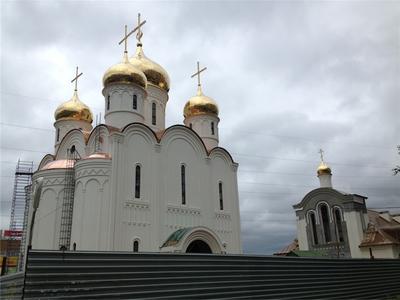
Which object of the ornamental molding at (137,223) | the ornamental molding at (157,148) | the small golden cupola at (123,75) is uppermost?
the small golden cupola at (123,75)

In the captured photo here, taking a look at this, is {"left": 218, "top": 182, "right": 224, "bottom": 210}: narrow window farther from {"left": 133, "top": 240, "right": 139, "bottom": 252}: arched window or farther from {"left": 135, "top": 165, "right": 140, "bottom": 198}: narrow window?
{"left": 133, "top": 240, "right": 139, "bottom": 252}: arched window

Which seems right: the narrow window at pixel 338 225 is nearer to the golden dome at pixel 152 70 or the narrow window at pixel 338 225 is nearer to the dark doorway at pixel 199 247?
the dark doorway at pixel 199 247

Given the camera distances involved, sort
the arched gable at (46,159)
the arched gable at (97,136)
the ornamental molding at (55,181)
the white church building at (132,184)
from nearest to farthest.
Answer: the white church building at (132,184) < the ornamental molding at (55,181) < the arched gable at (97,136) < the arched gable at (46,159)

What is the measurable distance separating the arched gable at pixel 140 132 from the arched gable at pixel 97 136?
3.26 ft

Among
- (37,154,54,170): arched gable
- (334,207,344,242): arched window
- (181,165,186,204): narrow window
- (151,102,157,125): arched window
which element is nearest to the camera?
(181,165,186,204): narrow window

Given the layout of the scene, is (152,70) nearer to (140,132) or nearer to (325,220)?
(140,132)

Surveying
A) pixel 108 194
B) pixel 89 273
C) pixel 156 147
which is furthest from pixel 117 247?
pixel 89 273

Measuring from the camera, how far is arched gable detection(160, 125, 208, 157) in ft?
60.2

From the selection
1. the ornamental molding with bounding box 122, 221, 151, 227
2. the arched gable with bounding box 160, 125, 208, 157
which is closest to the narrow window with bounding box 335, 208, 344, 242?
the arched gable with bounding box 160, 125, 208, 157

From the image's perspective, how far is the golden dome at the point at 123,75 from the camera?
19234 millimetres

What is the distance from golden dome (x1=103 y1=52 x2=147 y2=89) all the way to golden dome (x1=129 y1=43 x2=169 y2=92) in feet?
8.68

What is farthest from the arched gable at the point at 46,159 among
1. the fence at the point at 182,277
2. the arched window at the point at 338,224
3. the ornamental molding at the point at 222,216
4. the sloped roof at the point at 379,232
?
the sloped roof at the point at 379,232

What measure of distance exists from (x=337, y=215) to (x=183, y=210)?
15.9 meters

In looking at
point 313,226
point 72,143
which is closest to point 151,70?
point 72,143
